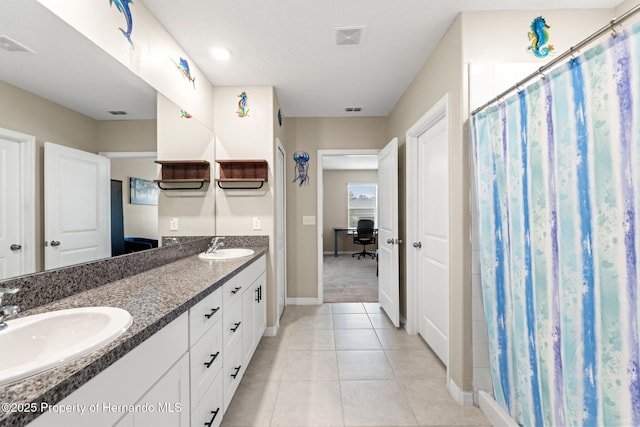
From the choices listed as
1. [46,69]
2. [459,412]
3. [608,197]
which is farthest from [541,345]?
[46,69]

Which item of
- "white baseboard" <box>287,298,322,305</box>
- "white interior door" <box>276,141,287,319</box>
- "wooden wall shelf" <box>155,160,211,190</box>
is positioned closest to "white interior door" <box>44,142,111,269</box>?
"wooden wall shelf" <box>155,160,211,190</box>

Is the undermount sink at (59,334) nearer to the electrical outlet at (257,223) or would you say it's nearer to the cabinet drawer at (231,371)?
the cabinet drawer at (231,371)

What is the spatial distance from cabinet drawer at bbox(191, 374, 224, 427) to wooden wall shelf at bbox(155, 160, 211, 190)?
1.32 m

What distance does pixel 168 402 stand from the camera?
977mm

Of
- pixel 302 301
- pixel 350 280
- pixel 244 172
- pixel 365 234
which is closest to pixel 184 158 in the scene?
pixel 244 172

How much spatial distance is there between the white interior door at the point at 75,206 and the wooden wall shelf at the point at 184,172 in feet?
1.83

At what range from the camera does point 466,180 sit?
1.72 m

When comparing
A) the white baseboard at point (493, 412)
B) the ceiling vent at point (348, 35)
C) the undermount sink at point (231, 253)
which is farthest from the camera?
the undermount sink at point (231, 253)

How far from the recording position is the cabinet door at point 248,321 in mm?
1903

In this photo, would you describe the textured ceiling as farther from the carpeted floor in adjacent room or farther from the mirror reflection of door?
the carpeted floor in adjacent room

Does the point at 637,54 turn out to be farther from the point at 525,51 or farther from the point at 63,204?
the point at 63,204

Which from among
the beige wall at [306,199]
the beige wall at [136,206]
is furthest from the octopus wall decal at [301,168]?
the beige wall at [136,206]

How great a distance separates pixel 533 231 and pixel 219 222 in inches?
94.9

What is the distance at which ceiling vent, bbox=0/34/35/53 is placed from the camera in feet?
3.05
